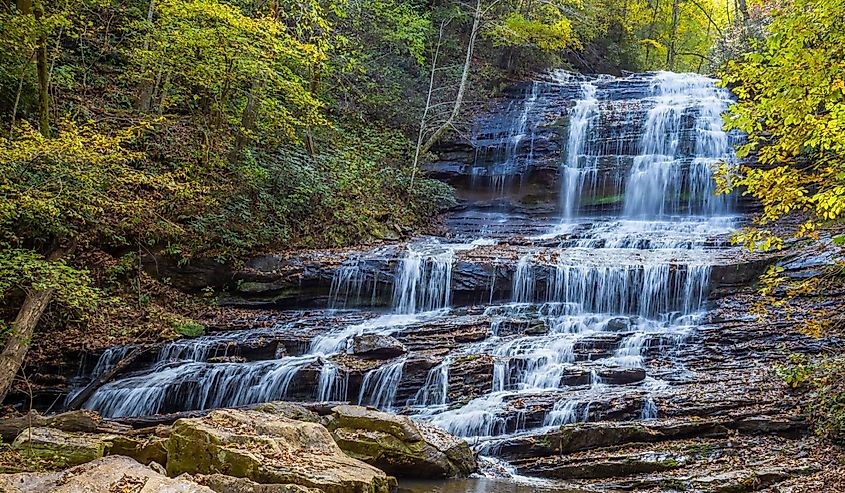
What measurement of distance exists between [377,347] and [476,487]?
394 centimetres

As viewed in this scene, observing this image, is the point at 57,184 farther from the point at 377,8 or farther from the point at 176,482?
the point at 377,8

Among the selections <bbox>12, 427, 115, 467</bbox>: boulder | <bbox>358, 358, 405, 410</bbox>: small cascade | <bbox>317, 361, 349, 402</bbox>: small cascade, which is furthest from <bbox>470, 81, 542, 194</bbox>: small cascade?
<bbox>12, 427, 115, 467</bbox>: boulder

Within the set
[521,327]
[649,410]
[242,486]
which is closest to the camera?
[242,486]

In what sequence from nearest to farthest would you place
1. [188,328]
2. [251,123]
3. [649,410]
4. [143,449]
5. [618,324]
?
[143,449] → [649,410] → [618,324] → [188,328] → [251,123]

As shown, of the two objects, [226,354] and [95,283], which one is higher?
[95,283]

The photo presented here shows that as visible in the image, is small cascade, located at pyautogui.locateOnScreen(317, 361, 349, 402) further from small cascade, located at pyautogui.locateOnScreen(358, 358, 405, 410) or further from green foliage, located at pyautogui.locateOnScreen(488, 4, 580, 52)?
green foliage, located at pyautogui.locateOnScreen(488, 4, 580, 52)

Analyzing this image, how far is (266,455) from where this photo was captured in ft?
16.8

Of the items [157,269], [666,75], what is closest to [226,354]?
[157,269]

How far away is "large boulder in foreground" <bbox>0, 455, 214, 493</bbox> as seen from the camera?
12.1 ft

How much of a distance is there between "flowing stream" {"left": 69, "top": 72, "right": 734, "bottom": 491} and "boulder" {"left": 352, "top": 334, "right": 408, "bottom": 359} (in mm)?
175

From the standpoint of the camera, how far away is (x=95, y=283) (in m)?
11.5

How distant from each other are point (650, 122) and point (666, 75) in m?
4.77

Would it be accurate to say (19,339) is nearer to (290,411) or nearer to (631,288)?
(290,411)

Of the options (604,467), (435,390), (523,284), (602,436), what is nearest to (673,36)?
(523,284)
